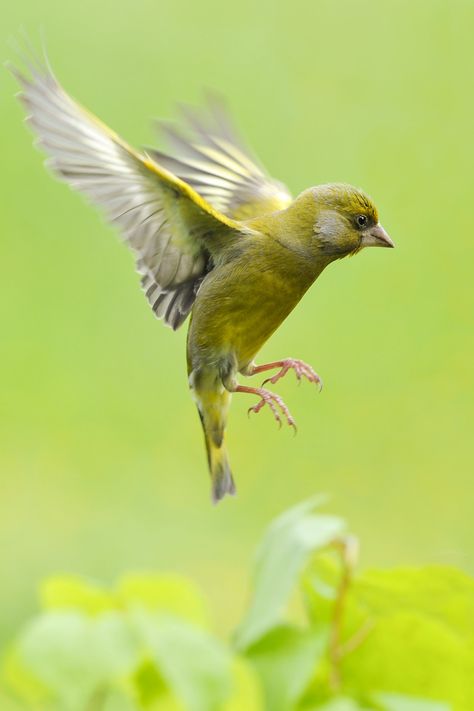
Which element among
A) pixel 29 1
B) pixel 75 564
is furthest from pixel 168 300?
pixel 29 1

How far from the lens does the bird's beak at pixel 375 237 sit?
1557mm

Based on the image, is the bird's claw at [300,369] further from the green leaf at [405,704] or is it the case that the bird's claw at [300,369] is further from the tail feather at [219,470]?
the green leaf at [405,704]

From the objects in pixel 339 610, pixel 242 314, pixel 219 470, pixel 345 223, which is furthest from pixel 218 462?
pixel 339 610

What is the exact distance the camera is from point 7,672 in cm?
44

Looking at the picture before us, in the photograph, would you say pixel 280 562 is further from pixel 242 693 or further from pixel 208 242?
pixel 208 242

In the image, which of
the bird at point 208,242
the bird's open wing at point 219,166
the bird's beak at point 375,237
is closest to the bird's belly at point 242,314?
the bird at point 208,242

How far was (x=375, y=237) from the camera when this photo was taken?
61.9 inches

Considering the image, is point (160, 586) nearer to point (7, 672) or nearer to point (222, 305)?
point (7, 672)

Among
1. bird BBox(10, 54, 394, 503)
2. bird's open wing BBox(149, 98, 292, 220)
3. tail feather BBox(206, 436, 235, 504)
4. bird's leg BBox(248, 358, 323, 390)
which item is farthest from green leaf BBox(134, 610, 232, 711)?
bird's open wing BBox(149, 98, 292, 220)

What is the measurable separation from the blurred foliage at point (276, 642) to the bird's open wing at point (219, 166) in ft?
5.64

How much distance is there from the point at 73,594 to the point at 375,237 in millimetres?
1161

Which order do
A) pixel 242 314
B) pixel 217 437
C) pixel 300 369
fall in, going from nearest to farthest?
pixel 300 369 < pixel 242 314 < pixel 217 437

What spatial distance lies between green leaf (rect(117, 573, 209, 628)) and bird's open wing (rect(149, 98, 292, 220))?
5.66 feet

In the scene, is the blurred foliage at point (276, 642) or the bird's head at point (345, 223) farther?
the bird's head at point (345, 223)
